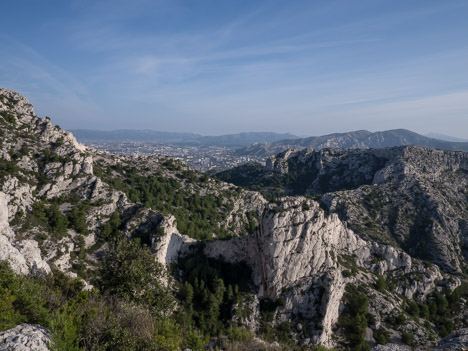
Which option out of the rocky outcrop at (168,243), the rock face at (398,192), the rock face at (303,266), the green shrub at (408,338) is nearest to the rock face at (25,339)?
the rocky outcrop at (168,243)

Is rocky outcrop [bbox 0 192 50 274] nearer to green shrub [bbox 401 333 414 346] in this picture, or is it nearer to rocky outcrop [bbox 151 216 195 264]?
rocky outcrop [bbox 151 216 195 264]

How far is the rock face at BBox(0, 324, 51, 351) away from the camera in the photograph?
12094mm

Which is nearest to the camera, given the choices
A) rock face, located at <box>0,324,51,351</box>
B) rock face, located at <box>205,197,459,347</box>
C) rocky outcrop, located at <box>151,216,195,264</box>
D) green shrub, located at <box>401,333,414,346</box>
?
rock face, located at <box>0,324,51,351</box>

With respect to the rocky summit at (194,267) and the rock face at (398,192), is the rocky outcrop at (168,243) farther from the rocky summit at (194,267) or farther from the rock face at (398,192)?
the rock face at (398,192)

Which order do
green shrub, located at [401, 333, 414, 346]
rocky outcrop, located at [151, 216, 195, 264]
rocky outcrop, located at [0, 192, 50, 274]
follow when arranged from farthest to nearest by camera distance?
rocky outcrop, located at [151, 216, 195, 264] → green shrub, located at [401, 333, 414, 346] → rocky outcrop, located at [0, 192, 50, 274]

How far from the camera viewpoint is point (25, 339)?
12555mm

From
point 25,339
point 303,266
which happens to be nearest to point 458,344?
point 25,339

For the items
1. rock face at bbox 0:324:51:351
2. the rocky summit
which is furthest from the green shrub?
rock face at bbox 0:324:51:351

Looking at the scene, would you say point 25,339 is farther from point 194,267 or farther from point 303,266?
point 303,266

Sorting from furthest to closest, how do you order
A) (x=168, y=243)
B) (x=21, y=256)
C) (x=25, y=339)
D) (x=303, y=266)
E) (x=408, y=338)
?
(x=303, y=266) < (x=168, y=243) < (x=408, y=338) < (x=21, y=256) < (x=25, y=339)

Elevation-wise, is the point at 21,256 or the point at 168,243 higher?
the point at 21,256

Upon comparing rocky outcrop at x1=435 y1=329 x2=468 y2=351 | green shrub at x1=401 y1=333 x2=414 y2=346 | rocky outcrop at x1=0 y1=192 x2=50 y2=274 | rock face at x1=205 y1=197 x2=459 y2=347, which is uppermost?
rocky outcrop at x1=0 y1=192 x2=50 y2=274

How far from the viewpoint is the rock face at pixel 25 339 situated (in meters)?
12.1

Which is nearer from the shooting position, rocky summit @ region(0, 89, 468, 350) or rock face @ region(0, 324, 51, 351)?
rock face @ region(0, 324, 51, 351)
